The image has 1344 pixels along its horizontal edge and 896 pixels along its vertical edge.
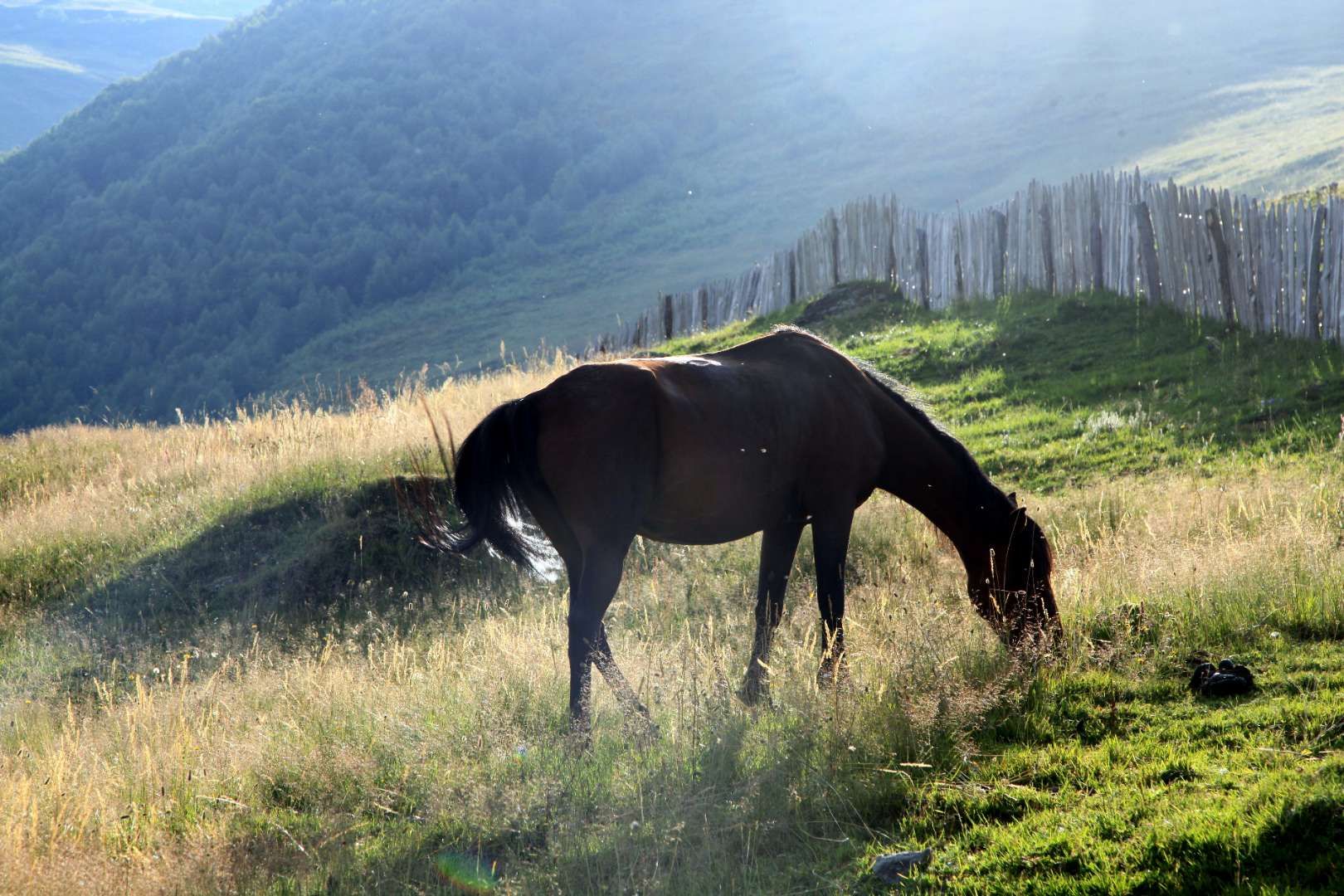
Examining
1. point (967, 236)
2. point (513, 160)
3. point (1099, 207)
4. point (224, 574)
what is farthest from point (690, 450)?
point (513, 160)

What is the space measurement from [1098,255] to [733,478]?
475 inches

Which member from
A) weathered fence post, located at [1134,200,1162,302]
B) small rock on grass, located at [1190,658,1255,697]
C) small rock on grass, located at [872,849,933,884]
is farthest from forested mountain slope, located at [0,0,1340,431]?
small rock on grass, located at [872,849,933,884]

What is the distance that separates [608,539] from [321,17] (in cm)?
8085

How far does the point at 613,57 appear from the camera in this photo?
→ 7769 cm

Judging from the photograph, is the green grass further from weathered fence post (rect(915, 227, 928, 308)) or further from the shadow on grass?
the shadow on grass

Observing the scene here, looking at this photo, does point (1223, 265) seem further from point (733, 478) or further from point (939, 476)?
point (733, 478)

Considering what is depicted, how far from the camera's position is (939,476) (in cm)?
602

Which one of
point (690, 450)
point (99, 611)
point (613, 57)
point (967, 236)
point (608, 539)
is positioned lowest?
point (99, 611)

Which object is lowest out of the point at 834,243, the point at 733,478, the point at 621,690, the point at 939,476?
the point at 621,690

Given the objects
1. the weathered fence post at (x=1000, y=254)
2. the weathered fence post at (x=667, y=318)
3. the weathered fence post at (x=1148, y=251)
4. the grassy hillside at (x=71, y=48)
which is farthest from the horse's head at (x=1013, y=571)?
the grassy hillside at (x=71, y=48)

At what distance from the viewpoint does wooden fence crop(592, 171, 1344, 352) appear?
39.2 feet

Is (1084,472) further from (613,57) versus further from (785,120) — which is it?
(613,57)

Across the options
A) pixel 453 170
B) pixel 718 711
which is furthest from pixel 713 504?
pixel 453 170

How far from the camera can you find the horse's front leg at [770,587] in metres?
5.61
